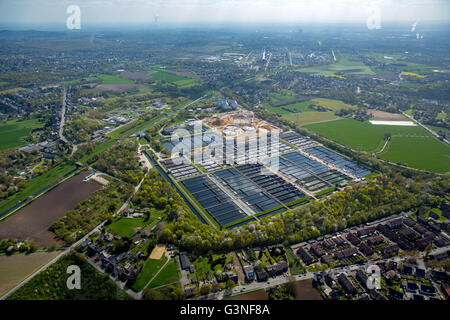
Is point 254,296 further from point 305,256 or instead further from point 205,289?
point 305,256

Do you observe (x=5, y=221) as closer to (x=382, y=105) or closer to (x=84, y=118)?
(x=84, y=118)

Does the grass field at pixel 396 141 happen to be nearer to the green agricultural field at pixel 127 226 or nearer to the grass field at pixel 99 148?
the green agricultural field at pixel 127 226

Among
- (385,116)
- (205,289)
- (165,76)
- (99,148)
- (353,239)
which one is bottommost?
(205,289)

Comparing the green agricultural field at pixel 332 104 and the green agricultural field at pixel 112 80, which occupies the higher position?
the green agricultural field at pixel 112 80

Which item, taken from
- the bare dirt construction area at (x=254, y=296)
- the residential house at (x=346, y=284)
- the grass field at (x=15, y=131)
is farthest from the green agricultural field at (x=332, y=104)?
the grass field at (x=15, y=131)

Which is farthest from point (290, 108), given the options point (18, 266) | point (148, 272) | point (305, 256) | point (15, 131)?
point (18, 266)

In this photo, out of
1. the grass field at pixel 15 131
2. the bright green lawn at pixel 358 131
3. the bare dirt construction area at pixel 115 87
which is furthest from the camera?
the bare dirt construction area at pixel 115 87

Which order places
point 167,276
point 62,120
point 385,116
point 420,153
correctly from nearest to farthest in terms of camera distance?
point 167,276, point 420,153, point 62,120, point 385,116
